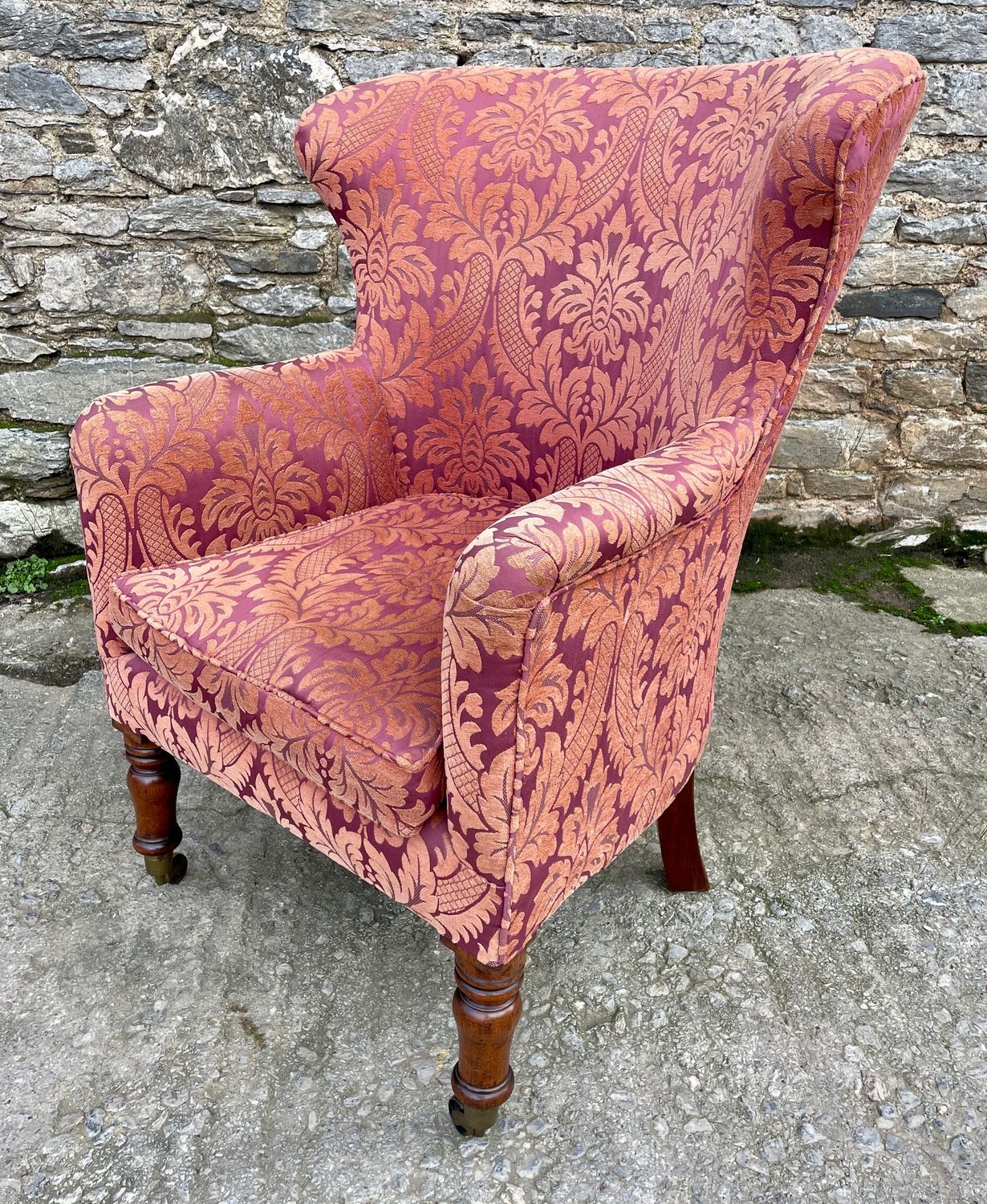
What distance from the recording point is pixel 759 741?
Result: 1892 mm

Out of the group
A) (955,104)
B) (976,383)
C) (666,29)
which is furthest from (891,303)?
(666,29)

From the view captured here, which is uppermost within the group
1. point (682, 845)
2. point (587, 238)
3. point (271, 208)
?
point (587, 238)

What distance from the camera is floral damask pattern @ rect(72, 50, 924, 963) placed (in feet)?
3.17

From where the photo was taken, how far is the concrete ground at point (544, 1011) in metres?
1.12

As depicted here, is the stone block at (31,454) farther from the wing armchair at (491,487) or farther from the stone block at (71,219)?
the wing armchair at (491,487)

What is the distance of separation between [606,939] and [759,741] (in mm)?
615

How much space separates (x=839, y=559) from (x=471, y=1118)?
1848mm

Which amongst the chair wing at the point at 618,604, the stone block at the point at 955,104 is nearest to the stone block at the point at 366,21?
the stone block at the point at 955,104

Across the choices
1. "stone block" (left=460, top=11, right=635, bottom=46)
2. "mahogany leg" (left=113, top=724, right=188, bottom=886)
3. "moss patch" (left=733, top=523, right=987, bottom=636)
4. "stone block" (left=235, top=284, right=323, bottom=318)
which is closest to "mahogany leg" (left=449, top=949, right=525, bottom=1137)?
"mahogany leg" (left=113, top=724, right=188, bottom=886)

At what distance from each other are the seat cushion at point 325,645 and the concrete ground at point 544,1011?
408 millimetres

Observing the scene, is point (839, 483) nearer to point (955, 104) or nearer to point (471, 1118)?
point (955, 104)

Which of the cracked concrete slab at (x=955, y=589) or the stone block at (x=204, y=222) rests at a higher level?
the stone block at (x=204, y=222)

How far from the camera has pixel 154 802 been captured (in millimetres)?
1465

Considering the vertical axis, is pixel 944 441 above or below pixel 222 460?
below
